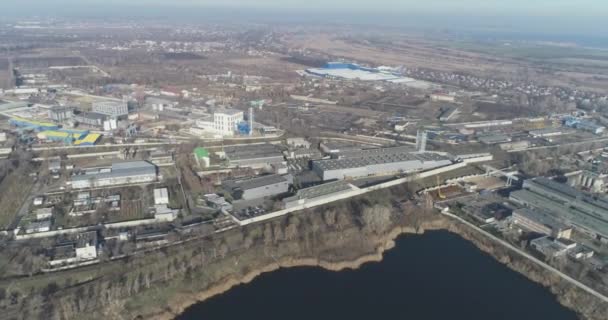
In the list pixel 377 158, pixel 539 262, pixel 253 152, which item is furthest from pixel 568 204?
pixel 253 152

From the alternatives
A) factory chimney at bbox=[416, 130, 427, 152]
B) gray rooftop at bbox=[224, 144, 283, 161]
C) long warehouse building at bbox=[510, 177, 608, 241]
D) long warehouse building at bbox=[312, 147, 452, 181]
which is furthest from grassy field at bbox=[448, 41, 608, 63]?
gray rooftop at bbox=[224, 144, 283, 161]

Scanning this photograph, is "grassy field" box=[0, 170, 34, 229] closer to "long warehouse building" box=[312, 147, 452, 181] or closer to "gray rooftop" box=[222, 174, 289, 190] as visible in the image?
"gray rooftop" box=[222, 174, 289, 190]

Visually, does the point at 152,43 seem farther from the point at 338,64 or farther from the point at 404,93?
the point at 404,93

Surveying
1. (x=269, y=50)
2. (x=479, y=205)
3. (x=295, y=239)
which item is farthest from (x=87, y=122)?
(x=269, y=50)

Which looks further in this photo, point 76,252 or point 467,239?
point 467,239

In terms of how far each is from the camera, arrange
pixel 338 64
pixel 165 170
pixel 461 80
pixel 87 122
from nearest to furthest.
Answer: pixel 165 170 → pixel 87 122 → pixel 461 80 → pixel 338 64

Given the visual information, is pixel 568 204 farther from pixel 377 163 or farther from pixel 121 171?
pixel 121 171
